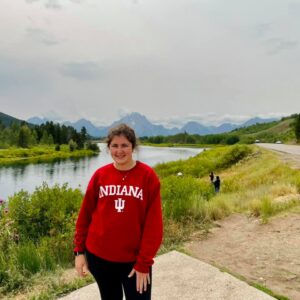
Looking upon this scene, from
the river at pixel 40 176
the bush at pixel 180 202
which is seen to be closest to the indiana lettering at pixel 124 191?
the bush at pixel 180 202

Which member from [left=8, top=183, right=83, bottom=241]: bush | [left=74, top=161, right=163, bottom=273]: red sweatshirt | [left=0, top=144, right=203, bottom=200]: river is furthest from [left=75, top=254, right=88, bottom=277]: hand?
[left=0, top=144, right=203, bottom=200]: river

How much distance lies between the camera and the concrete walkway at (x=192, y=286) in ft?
12.9

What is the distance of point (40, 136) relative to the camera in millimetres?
112438

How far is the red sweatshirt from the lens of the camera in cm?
249

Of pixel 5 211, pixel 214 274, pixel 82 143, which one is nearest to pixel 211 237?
pixel 214 274

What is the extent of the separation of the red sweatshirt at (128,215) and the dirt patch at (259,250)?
2.71m

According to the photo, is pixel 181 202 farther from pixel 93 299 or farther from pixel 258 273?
pixel 93 299

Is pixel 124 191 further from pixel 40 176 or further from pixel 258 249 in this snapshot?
pixel 40 176

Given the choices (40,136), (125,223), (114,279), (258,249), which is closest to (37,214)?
(258,249)

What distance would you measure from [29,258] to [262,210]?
5.48 metres

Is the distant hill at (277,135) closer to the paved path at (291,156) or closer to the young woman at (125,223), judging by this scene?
the paved path at (291,156)

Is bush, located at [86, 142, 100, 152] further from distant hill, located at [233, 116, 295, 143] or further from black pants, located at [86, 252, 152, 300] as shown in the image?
black pants, located at [86, 252, 152, 300]

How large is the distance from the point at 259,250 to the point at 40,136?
11262cm

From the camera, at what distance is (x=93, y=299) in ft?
12.7
